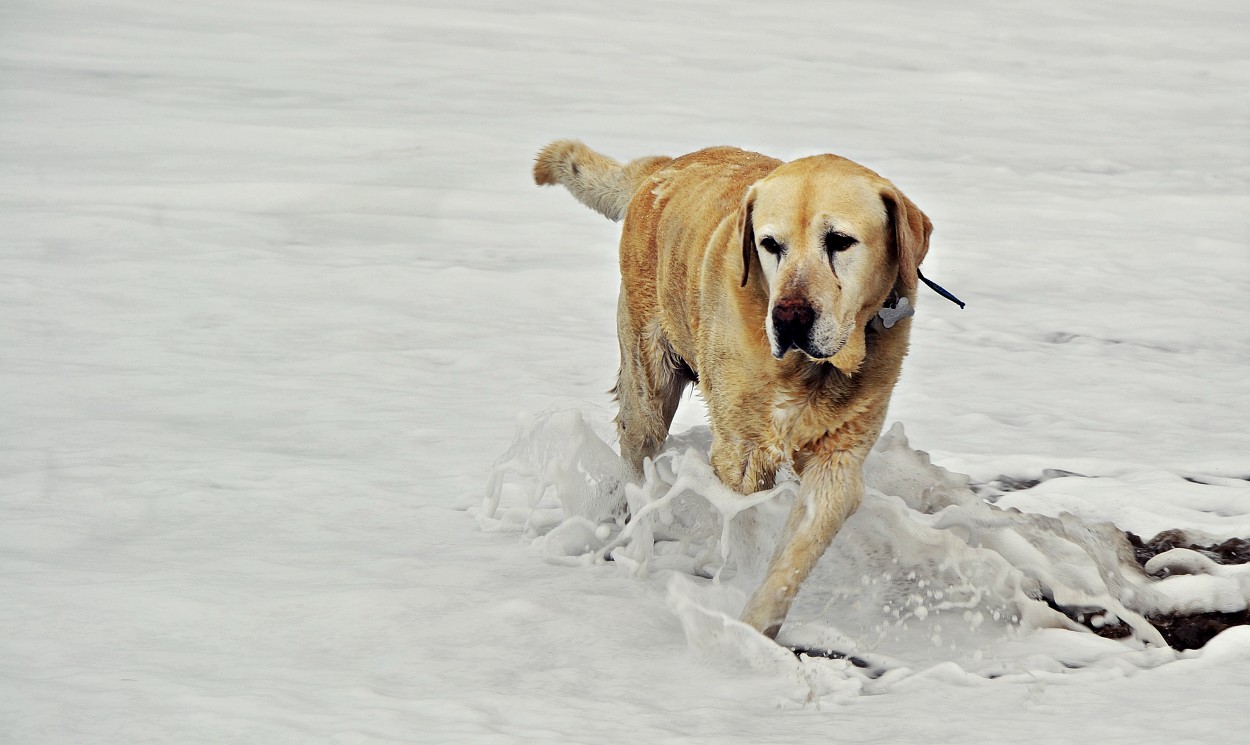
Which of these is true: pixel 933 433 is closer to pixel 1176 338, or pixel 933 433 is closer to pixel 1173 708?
pixel 1176 338

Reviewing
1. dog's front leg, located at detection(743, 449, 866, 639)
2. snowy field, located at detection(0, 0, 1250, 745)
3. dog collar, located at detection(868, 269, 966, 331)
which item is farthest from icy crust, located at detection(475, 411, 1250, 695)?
dog collar, located at detection(868, 269, 966, 331)

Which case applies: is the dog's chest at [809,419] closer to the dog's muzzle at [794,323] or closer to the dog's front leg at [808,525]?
the dog's front leg at [808,525]

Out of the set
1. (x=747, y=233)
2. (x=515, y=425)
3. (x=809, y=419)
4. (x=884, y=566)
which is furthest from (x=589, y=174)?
(x=884, y=566)

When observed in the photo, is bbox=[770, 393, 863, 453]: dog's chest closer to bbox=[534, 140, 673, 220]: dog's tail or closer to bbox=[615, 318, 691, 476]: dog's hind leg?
bbox=[615, 318, 691, 476]: dog's hind leg

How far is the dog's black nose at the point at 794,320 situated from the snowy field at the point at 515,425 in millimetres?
704

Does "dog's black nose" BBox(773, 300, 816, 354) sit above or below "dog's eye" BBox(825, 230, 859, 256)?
below

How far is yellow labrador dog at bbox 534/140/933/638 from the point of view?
327cm

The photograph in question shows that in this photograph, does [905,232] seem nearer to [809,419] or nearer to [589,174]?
[809,419]

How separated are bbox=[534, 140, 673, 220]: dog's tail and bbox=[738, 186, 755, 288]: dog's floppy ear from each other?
134 centimetres

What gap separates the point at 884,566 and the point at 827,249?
40.6 inches

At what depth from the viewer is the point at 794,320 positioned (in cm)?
Answer: 317

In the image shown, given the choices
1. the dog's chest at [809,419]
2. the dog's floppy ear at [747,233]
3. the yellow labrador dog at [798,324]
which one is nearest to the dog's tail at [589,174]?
the yellow labrador dog at [798,324]

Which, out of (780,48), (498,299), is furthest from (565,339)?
(780,48)

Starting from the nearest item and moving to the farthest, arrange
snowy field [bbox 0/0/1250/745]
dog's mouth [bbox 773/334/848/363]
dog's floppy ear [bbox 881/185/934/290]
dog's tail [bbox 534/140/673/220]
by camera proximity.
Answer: snowy field [bbox 0/0/1250/745], dog's mouth [bbox 773/334/848/363], dog's floppy ear [bbox 881/185/934/290], dog's tail [bbox 534/140/673/220]
